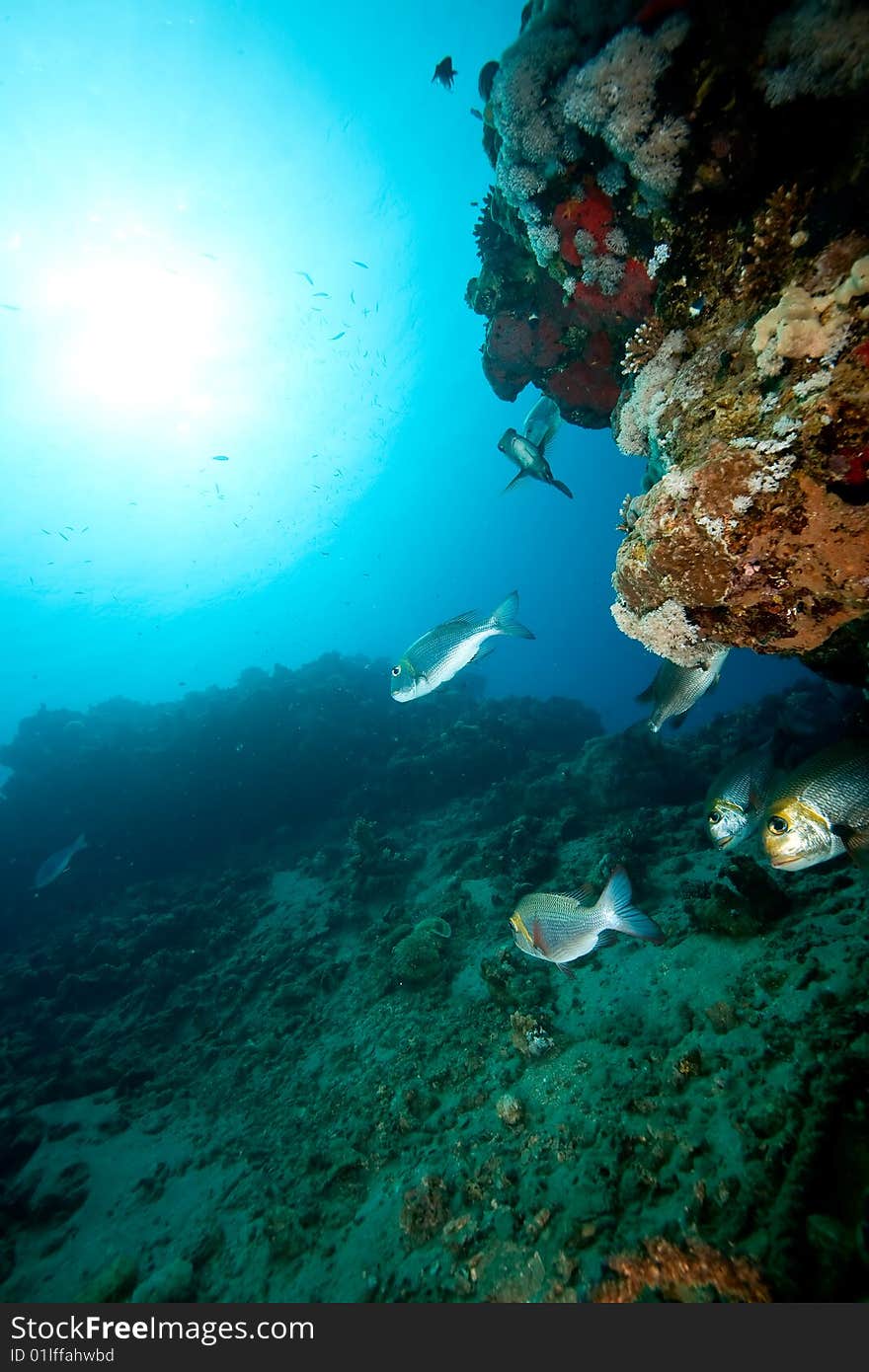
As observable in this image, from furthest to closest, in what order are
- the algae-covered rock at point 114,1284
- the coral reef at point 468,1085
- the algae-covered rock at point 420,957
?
the algae-covered rock at point 420,957
the algae-covered rock at point 114,1284
the coral reef at point 468,1085

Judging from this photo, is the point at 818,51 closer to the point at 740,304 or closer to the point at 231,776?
the point at 740,304

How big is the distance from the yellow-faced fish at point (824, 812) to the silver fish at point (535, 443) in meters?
3.54

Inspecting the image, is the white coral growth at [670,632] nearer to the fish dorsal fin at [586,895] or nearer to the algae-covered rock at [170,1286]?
the fish dorsal fin at [586,895]

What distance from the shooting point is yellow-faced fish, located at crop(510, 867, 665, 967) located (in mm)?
3531

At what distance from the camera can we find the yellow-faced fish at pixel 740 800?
348cm

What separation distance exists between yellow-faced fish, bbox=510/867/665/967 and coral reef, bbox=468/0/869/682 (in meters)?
1.88

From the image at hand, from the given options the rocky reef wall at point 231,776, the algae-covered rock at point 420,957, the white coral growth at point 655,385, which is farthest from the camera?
the rocky reef wall at point 231,776

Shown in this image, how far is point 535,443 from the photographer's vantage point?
5.36 metres

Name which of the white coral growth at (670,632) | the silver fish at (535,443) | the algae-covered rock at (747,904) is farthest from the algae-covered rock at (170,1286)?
the silver fish at (535,443)

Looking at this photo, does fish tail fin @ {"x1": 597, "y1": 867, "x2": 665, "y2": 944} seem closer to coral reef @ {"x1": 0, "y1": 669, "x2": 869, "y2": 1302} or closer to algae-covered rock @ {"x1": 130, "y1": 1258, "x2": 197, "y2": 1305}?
coral reef @ {"x1": 0, "y1": 669, "x2": 869, "y2": 1302}

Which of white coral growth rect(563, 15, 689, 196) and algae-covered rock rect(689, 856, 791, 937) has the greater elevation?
white coral growth rect(563, 15, 689, 196)

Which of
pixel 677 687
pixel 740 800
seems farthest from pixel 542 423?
pixel 740 800

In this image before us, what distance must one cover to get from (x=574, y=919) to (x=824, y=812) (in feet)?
5.92

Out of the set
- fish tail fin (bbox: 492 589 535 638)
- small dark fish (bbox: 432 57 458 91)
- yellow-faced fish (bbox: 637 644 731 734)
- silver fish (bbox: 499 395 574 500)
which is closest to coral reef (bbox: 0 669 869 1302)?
yellow-faced fish (bbox: 637 644 731 734)
